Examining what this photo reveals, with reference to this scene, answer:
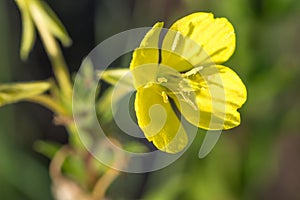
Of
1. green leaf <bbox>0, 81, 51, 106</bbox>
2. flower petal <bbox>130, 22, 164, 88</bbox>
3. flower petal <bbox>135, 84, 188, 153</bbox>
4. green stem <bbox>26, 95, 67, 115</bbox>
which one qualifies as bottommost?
green stem <bbox>26, 95, 67, 115</bbox>

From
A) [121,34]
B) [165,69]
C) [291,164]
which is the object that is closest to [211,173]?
[121,34]

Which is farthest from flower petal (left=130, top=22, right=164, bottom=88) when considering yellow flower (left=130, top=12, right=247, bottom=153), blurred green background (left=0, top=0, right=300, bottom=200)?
blurred green background (left=0, top=0, right=300, bottom=200)

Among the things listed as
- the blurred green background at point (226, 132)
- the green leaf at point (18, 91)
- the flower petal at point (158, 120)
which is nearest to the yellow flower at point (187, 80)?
the flower petal at point (158, 120)

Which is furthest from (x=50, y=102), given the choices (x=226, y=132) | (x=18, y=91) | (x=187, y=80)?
(x=226, y=132)

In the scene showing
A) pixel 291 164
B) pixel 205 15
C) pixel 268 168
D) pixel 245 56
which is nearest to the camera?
pixel 205 15

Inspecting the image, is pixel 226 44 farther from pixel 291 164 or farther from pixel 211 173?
pixel 291 164

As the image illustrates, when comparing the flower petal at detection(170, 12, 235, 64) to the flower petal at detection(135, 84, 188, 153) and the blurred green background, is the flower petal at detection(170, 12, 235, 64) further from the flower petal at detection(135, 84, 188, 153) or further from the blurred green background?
the blurred green background
